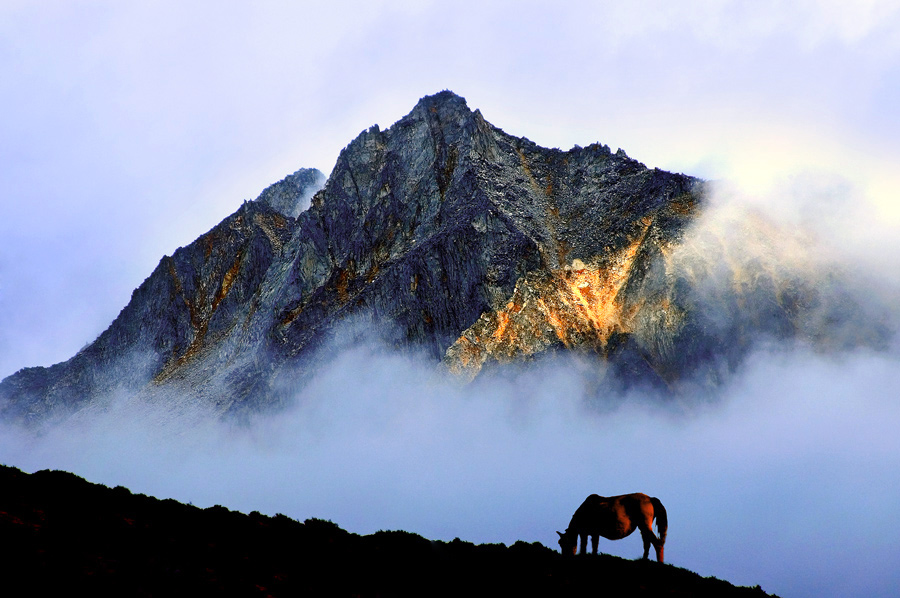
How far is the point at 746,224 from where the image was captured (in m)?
146

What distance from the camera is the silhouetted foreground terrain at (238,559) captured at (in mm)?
23188

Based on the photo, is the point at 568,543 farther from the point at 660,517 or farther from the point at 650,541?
the point at 660,517

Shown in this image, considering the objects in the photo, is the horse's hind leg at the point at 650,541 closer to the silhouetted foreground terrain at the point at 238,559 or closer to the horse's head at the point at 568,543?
the silhouetted foreground terrain at the point at 238,559

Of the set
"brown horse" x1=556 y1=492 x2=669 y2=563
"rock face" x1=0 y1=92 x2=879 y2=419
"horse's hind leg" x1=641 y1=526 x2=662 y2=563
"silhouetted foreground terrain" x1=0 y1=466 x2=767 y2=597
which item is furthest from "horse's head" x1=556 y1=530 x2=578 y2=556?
"rock face" x1=0 y1=92 x2=879 y2=419

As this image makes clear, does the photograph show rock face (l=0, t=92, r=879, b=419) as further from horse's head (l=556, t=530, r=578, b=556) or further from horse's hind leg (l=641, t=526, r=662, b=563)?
horse's head (l=556, t=530, r=578, b=556)

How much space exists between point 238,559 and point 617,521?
53.4 ft

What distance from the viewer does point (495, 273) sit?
5822 inches

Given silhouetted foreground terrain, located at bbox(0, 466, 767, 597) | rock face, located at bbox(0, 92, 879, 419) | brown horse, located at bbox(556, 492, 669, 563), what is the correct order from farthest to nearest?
rock face, located at bbox(0, 92, 879, 419)
brown horse, located at bbox(556, 492, 669, 563)
silhouetted foreground terrain, located at bbox(0, 466, 767, 597)

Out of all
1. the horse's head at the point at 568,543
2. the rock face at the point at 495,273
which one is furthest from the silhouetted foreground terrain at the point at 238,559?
the rock face at the point at 495,273

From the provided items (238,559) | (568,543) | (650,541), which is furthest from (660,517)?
(238,559)

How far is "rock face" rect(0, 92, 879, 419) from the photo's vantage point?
136 metres

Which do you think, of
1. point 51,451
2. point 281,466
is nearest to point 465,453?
point 281,466

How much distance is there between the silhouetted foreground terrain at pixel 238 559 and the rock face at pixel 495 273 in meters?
105

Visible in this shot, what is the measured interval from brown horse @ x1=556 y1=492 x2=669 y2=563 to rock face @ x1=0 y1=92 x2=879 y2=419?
102m
